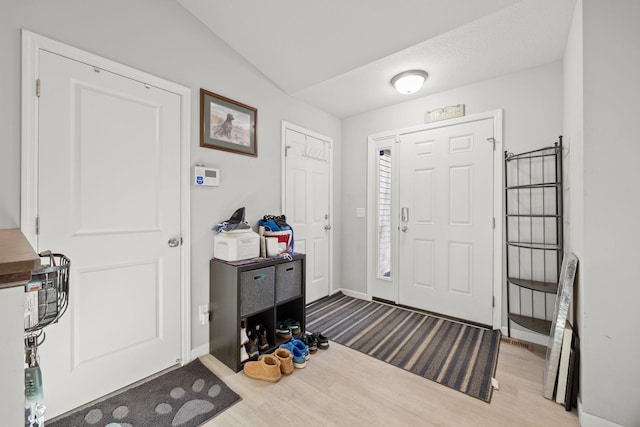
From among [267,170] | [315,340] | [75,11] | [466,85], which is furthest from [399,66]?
[315,340]

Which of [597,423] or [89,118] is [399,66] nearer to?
[89,118]

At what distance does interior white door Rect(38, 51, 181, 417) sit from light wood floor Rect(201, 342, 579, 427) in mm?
618

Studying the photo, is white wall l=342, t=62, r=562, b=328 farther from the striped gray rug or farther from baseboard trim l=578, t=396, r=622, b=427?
baseboard trim l=578, t=396, r=622, b=427

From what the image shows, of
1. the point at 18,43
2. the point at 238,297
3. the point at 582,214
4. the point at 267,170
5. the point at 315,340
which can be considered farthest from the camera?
the point at 267,170

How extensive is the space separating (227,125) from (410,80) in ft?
5.58

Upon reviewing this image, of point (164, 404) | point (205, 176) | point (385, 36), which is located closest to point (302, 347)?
point (164, 404)

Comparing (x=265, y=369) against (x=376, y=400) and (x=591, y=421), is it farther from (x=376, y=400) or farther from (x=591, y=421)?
(x=591, y=421)

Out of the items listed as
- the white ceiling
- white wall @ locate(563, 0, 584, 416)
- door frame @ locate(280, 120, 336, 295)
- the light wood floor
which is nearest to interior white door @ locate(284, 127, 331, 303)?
door frame @ locate(280, 120, 336, 295)

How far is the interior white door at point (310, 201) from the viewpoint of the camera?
117 inches

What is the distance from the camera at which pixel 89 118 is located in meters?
1.61

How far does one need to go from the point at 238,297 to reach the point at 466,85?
9.54 feet

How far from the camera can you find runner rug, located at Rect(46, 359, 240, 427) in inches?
58.4

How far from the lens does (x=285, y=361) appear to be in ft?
6.32

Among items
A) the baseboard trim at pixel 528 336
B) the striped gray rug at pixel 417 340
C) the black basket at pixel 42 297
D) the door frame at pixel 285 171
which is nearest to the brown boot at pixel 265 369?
the striped gray rug at pixel 417 340
